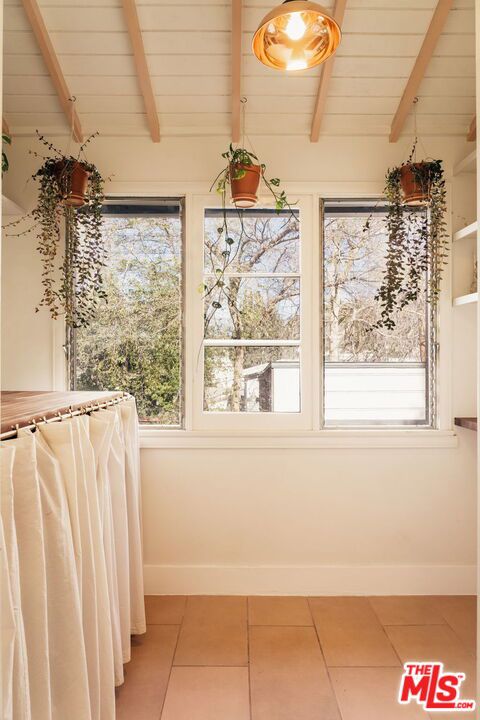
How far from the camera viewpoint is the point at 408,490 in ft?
9.23

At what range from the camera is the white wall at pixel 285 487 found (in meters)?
2.78

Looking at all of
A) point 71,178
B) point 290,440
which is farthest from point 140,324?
point 290,440

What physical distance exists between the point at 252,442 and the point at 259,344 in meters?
0.55

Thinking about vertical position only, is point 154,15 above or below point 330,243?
above

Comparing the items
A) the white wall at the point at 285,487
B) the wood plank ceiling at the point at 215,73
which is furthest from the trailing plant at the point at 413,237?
the wood plank ceiling at the point at 215,73

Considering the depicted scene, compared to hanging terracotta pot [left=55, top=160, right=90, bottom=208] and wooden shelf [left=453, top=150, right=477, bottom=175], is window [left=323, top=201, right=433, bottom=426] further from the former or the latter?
hanging terracotta pot [left=55, top=160, right=90, bottom=208]

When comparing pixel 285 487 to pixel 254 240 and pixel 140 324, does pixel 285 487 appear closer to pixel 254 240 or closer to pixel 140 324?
pixel 140 324

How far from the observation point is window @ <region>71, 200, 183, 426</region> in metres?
2.88

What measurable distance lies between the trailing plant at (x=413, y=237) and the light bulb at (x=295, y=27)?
1.10 metres

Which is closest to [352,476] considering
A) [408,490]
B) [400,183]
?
[408,490]

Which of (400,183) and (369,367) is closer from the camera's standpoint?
(400,183)

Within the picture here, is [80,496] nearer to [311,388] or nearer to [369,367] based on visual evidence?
[311,388]

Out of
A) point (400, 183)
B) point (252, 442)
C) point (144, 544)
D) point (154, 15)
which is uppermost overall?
point (154, 15)

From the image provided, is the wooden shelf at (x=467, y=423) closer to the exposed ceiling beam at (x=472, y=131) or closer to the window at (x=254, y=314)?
the window at (x=254, y=314)
